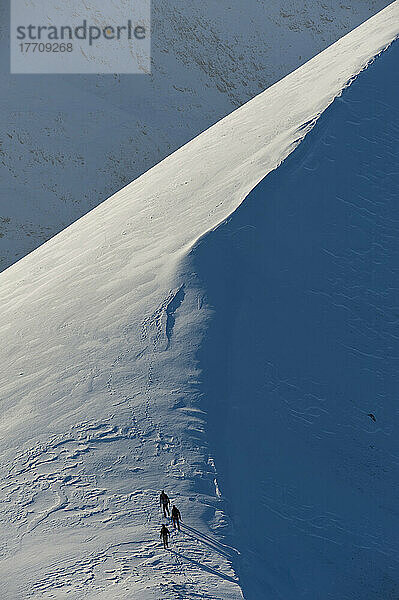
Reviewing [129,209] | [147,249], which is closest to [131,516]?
[147,249]

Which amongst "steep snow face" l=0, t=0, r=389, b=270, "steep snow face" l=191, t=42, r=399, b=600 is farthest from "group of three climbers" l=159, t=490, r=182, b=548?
"steep snow face" l=0, t=0, r=389, b=270

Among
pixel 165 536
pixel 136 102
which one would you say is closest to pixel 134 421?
pixel 165 536

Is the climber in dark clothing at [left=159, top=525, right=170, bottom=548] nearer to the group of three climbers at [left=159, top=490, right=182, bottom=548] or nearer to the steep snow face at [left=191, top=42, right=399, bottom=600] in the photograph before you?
the group of three climbers at [left=159, top=490, right=182, bottom=548]

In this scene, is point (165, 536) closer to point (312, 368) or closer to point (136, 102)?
point (312, 368)

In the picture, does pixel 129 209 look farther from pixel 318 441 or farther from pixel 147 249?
pixel 318 441

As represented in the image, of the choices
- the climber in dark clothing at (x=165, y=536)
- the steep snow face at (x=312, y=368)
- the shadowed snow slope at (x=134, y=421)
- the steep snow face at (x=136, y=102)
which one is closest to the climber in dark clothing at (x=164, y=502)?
the shadowed snow slope at (x=134, y=421)

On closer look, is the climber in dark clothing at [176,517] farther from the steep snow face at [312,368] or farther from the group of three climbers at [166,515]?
the steep snow face at [312,368]

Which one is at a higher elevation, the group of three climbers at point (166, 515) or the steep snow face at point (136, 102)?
the steep snow face at point (136, 102)
